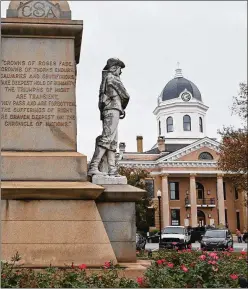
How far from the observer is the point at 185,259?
9930mm

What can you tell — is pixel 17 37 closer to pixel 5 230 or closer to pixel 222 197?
pixel 5 230

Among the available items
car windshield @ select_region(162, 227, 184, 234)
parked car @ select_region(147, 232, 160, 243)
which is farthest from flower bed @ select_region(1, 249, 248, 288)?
parked car @ select_region(147, 232, 160, 243)

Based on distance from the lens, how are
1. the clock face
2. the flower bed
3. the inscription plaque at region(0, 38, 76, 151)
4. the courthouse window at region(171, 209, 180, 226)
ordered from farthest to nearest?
the clock face
the courthouse window at region(171, 209, 180, 226)
the inscription plaque at region(0, 38, 76, 151)
the flower bed

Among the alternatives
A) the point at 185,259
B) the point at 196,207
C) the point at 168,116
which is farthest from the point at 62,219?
the point at 168,116

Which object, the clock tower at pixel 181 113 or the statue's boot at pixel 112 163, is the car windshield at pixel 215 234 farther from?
the clock tower at pixel 181 113

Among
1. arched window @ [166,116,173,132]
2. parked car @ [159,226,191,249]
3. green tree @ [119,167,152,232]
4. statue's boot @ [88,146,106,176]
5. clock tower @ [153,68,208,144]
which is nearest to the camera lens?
statue's boot @ [88,146,106,176]

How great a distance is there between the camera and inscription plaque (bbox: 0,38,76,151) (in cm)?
1040

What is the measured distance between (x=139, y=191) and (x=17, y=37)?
384 centimetres

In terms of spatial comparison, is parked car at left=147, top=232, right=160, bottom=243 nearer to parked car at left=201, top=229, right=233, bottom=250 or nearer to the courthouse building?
the courthouse building

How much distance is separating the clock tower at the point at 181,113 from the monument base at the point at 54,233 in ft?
256

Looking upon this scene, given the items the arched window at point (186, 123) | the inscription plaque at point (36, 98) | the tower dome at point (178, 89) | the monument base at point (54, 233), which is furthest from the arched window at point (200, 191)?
the monument base at point (54, 233)

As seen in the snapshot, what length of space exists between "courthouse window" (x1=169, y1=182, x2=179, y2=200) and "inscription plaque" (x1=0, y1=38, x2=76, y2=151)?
68222 mm

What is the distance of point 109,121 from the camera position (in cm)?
1084

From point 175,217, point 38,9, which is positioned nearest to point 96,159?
point 38,9
